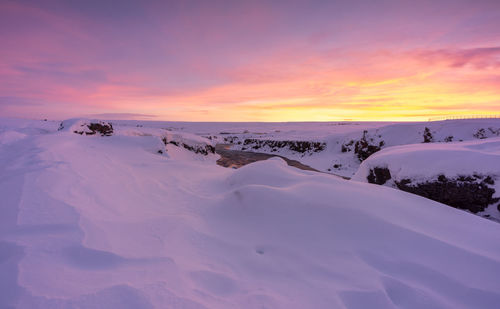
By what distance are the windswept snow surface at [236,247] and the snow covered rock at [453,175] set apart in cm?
115

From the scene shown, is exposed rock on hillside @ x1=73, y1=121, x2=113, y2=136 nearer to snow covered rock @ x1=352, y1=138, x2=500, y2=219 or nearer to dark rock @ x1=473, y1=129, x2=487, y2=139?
snow covered rock @ x1=352, y1=138, x2=500, y2=219

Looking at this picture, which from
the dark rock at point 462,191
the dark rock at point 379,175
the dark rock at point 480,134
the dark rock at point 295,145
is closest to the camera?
the dark rock at point 462,191

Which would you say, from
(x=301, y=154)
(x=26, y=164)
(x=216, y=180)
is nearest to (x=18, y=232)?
(x=26, y=164)

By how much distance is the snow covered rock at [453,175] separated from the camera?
11.6 ft

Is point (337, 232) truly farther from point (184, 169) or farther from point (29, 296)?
point (184, 169)

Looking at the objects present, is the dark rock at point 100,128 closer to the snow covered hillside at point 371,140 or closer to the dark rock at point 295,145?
the snow covered hillside at point 371,140

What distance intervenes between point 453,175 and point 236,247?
383 cm

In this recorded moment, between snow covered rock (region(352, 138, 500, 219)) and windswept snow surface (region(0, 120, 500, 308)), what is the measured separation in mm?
1153

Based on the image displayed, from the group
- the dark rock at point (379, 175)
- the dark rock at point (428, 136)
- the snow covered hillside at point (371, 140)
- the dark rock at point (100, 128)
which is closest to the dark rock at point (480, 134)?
the snow covered hillside at point (371, 140)

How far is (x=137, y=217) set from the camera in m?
2.56

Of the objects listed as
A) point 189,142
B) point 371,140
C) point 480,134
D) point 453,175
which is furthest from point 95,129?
point 480,134

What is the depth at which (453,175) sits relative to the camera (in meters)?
3.80

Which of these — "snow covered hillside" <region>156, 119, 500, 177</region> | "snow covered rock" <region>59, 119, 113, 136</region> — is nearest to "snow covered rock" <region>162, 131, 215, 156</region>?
"snow covered rock" <region>59, 119, 113, 136</region>

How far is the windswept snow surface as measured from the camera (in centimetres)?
137
